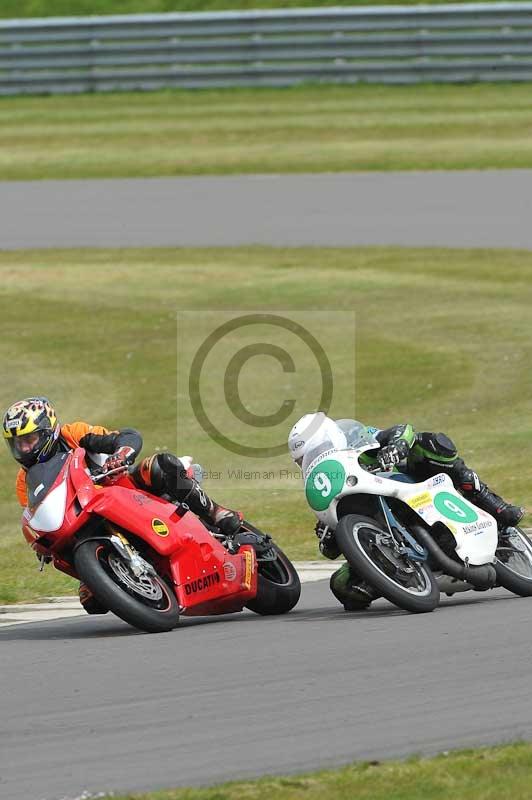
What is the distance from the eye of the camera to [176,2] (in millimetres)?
40000

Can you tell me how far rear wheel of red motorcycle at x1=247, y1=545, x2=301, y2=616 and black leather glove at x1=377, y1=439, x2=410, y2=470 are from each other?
108cm

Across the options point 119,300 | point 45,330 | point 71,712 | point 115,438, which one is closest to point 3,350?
point 45,330

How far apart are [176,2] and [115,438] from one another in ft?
107

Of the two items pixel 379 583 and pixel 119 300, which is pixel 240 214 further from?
pixel 379 583

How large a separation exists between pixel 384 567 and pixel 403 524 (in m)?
0.48

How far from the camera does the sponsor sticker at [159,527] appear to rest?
28.8 feet

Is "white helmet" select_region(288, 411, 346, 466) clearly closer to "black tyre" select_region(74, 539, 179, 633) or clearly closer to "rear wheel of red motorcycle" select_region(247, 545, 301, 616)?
"rear wheel of red motorcycle" select_region(247, 545, 301, 616)

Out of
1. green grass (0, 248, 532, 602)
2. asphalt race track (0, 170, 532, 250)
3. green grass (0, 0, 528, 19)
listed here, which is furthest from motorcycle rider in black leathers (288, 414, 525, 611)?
green grass (0, 0, 528, 19)

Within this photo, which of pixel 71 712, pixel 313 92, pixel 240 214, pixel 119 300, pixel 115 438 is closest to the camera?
pixel 71 712

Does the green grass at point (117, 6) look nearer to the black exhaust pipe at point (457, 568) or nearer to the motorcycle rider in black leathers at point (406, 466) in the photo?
the motorcycle rider in black leathers at point (406, 466)

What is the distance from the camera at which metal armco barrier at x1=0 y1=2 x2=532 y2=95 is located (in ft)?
101

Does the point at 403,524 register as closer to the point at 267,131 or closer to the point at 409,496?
the point at 409,496

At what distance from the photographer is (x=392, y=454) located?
8.79 meters

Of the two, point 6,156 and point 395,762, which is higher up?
point 395,762
